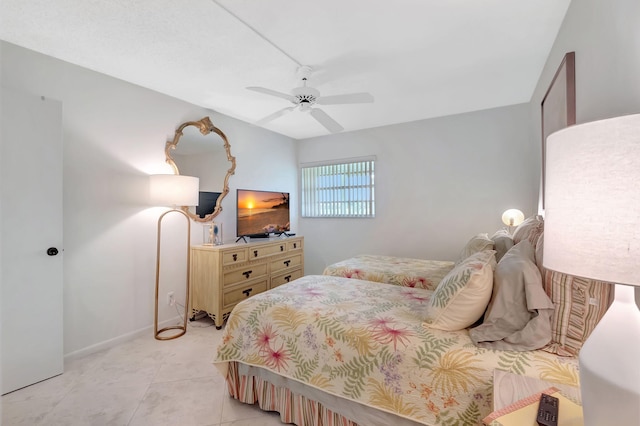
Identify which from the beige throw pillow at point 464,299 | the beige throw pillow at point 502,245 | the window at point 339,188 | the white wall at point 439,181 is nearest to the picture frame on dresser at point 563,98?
the beige throw pillow at point 502,245

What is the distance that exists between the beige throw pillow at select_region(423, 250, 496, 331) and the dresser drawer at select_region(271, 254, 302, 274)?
99.7 inches

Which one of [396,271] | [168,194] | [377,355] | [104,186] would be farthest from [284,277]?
[377,355]

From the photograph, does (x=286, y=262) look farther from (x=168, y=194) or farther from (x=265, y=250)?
(x=168, y=194)

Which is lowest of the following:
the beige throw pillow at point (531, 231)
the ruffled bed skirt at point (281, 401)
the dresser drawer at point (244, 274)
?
the ruffled bed skirt at point (281, 401)

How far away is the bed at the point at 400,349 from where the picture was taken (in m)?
1.12

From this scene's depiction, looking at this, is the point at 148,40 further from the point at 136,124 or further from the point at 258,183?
the point at 258,183

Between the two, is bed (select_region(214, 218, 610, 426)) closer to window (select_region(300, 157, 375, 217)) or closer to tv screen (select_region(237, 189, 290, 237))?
tv screen (select_region(237, 189, 290, 237))

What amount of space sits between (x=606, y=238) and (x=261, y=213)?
12.0 ft

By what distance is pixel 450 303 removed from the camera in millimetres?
1358

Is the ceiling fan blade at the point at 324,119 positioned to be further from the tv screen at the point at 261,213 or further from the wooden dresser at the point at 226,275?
the wooden dresser at the point at 226,275

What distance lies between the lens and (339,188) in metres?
4.65

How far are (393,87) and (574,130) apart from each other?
2.47 metres

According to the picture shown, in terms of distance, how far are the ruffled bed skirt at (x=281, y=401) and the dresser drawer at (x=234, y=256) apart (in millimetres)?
1355

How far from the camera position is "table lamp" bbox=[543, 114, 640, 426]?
0.55 metres
